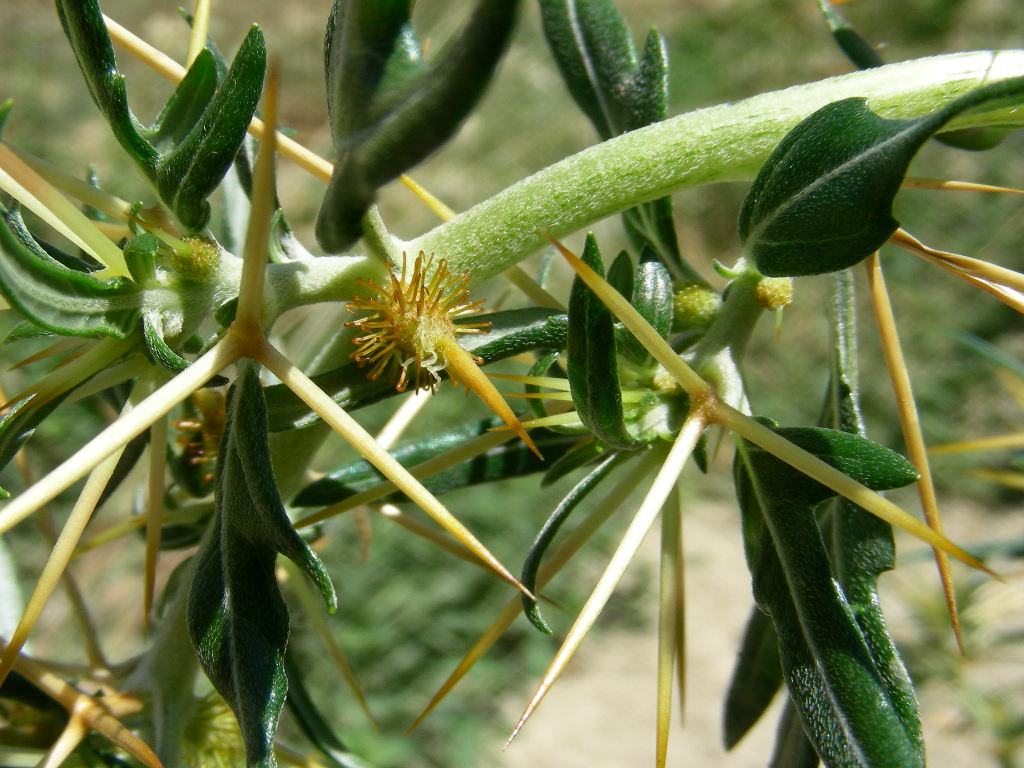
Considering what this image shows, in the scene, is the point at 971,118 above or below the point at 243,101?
above

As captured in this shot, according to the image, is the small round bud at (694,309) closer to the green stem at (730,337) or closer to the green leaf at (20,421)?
the green stem at (730,337)

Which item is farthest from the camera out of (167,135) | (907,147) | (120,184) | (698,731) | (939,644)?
(120,184)

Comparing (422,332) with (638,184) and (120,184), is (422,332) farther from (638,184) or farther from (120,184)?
(120,184)

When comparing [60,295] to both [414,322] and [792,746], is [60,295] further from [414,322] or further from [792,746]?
[792,746]

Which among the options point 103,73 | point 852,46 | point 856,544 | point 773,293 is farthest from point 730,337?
point 103,73

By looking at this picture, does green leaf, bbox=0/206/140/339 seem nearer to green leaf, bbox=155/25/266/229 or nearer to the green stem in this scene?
green leaf, bbox=155/25/266/229

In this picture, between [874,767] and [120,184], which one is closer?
[874,767]

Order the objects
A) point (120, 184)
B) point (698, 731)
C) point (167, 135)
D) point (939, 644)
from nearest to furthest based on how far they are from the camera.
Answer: point (167, 135), point (939, 644), point (698, 731), point (120, 184)

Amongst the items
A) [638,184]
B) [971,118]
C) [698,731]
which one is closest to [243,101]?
[638,184]
